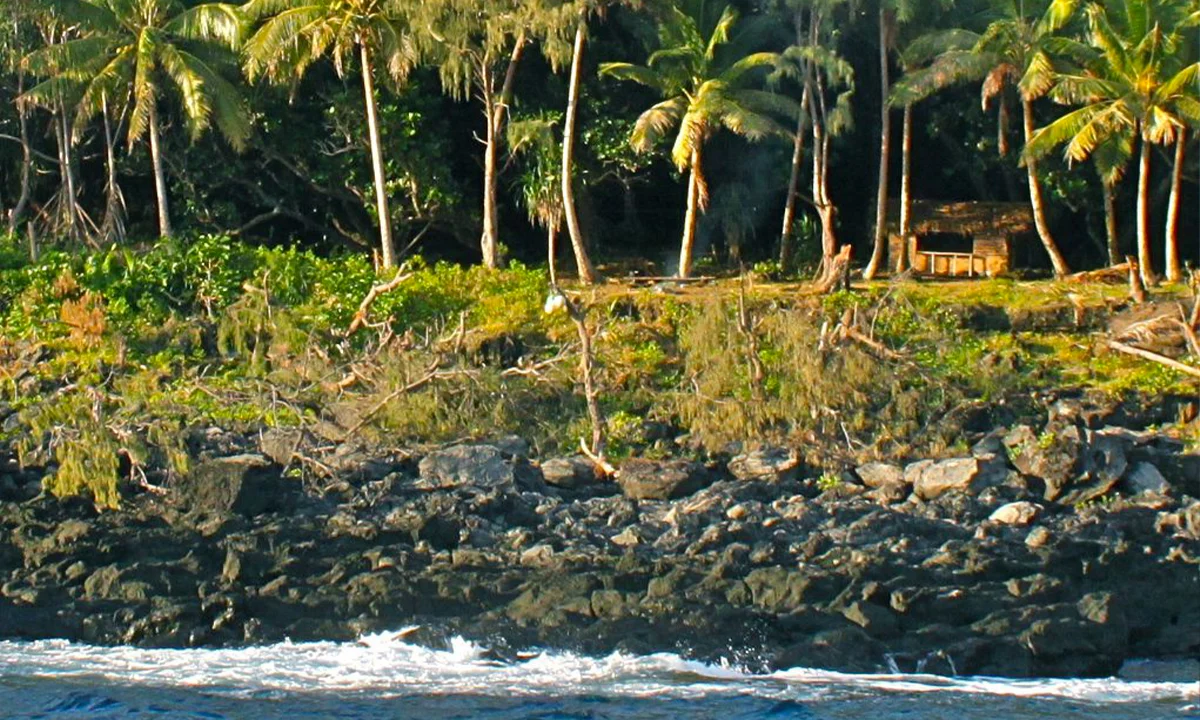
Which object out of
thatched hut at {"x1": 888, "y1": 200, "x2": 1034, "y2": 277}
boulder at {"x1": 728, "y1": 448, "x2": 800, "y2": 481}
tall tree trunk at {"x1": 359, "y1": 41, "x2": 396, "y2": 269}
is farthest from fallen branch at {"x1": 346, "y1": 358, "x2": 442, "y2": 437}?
thatched hut at {"x1": 888, "y1": 200, "x2": 1034, "y2": 277}

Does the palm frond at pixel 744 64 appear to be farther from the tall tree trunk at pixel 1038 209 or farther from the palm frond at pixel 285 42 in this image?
the palm frond at pixel 285 42

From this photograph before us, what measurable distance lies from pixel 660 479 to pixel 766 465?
4.17ft

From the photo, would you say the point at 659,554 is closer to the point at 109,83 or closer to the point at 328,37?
the point at 328,37

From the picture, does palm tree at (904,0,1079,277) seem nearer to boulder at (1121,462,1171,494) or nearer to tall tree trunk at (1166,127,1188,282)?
tall tree trunk at (1166,127,1188,282)

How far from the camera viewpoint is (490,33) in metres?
23.7

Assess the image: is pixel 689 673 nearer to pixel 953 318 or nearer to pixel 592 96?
pixel 953 318

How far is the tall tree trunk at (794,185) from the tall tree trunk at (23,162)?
1113 cm

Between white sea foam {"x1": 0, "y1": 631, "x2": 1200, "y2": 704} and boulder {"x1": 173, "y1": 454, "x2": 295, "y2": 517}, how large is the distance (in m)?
2.49

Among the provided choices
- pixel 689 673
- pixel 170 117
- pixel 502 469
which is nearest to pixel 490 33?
pixel 170 117

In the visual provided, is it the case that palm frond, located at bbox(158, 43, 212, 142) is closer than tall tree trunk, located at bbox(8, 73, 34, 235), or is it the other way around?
palm frond, located at bbox(158, 43, 212, 142)

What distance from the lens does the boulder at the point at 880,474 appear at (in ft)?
58.0

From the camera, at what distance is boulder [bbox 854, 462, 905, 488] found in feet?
58.0

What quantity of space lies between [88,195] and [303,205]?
361 centimetres

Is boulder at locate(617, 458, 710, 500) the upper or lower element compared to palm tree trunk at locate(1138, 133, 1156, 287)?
lower
